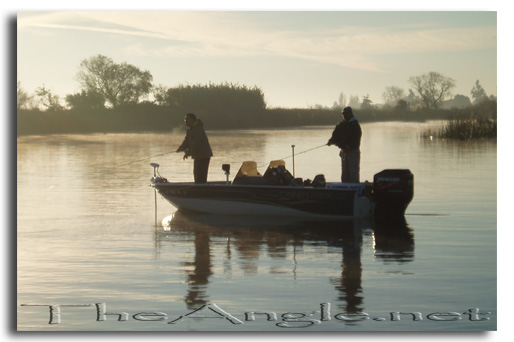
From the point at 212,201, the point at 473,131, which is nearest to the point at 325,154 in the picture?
the point at 473,131

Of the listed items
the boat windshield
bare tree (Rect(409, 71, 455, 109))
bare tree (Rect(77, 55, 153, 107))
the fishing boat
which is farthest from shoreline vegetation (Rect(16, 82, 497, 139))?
the fishing boat

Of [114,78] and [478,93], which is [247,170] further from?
[478,93]

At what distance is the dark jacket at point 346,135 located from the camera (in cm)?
1301

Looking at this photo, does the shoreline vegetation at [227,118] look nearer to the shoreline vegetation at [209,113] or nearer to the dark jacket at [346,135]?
the shoreline vegetation at [209,113]

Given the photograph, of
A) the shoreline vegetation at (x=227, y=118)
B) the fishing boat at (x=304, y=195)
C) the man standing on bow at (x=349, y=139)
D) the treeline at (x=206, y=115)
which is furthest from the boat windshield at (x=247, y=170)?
the shoreline vegetation at (x=227, y=118)

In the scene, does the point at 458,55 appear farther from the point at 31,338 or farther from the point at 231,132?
the point at 231,132

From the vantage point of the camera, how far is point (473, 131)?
71.9 feet

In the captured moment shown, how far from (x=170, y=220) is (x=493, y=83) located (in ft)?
15.9

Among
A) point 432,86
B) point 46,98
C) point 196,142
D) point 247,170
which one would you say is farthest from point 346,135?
point 46,98

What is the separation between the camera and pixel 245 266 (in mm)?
9883

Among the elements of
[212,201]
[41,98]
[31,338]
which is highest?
[41,98]

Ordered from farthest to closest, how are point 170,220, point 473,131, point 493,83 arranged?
point 473,131, point 170,220, point 493,83

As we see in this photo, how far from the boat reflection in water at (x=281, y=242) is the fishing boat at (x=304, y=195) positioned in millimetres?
133

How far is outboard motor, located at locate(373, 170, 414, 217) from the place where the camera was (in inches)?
498
